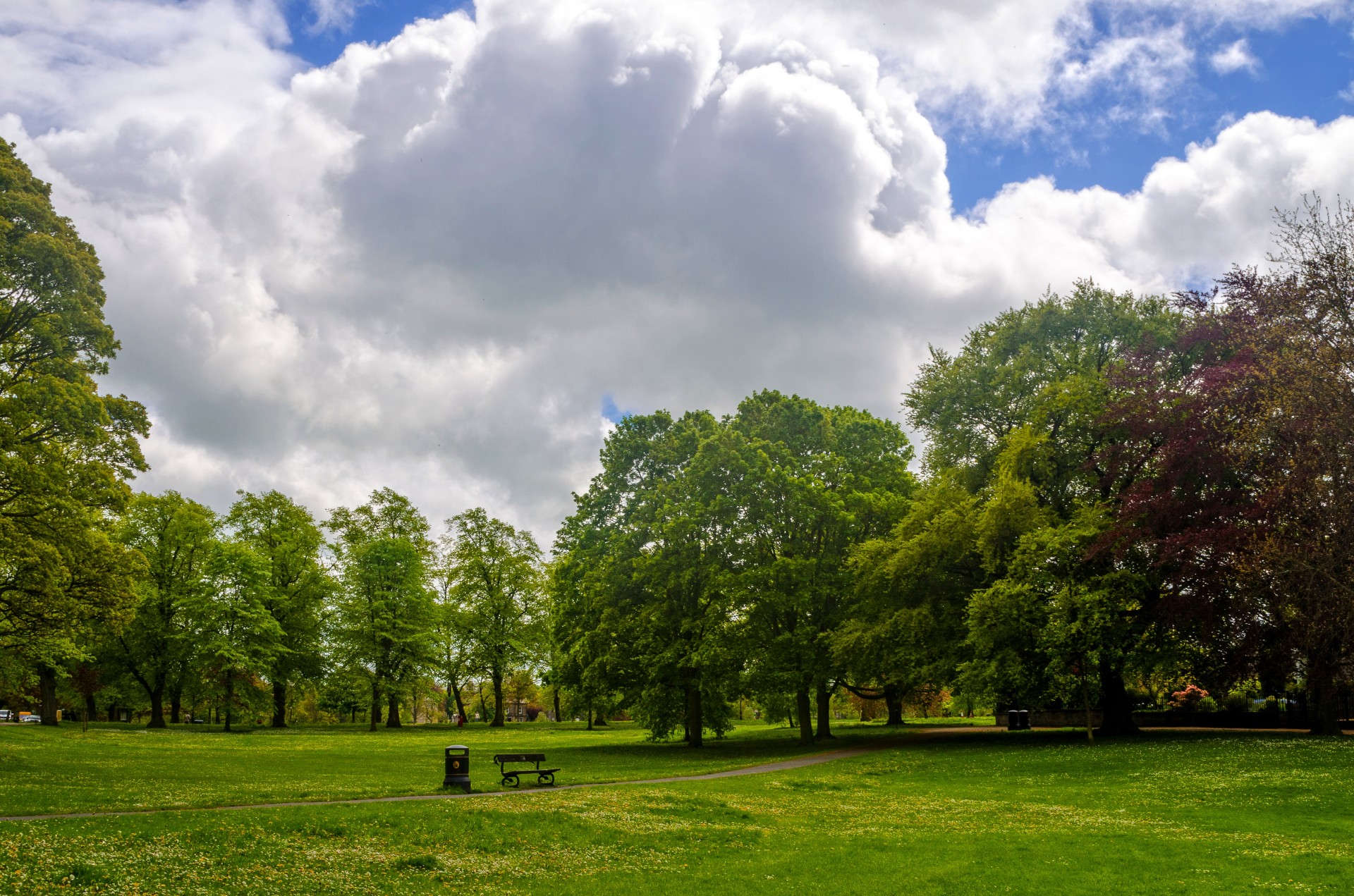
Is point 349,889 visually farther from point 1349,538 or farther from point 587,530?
point 587,530

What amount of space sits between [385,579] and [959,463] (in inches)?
1792

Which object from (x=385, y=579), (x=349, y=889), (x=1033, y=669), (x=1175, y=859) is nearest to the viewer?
(x=349, y=889)

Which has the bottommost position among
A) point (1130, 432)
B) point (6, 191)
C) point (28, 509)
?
point (28, 509)

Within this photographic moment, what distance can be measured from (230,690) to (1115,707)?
5648cm

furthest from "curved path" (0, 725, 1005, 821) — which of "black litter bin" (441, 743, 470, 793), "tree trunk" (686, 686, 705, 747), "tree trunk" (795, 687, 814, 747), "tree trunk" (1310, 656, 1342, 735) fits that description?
"tree trunk" (1310, 656, 1342, 735)

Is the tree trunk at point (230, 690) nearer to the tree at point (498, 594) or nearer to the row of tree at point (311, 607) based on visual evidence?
the row of tree at point (311, 607)

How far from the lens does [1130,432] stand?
121 feet

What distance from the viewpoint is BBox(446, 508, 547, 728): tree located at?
237 ft

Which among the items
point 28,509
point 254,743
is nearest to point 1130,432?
point 28,509

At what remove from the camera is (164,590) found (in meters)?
64.1

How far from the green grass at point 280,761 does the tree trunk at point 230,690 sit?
2.10m

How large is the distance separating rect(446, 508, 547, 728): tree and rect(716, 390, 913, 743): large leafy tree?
32.8 meters

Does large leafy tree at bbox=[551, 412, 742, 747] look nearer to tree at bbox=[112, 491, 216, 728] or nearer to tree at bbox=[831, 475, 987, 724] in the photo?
tree at bbox=[831, 475, 987, 724]

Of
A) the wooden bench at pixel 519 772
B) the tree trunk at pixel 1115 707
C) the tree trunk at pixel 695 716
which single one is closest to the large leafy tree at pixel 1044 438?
the tree trunk at pixel 1115 707
